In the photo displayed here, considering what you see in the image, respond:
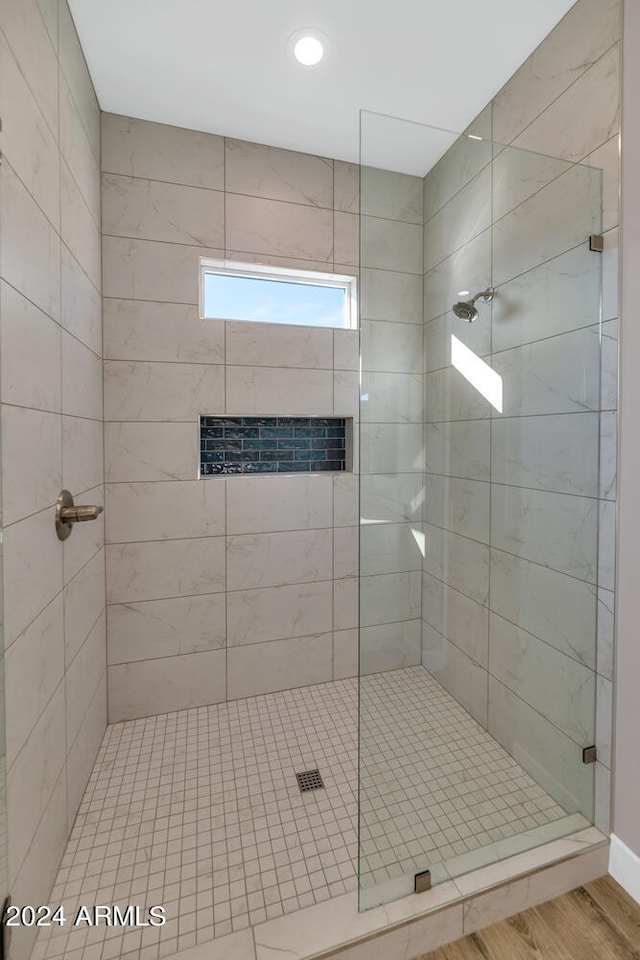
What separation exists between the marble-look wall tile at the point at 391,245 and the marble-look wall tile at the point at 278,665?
1.81m

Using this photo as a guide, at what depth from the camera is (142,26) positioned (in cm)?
151

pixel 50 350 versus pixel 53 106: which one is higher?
pixel 53 106

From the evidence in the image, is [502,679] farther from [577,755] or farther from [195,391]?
[195,391]

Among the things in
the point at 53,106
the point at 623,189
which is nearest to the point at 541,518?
the point at 623,189

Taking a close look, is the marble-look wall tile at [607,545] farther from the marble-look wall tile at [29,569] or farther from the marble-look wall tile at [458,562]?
the marble-look wall tile at [29,569]

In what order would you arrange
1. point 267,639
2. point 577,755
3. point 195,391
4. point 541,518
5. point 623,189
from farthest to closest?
1. point 267,639
2. point 195,391
3. point 541,518
4. point 577,755
5. point 623,189

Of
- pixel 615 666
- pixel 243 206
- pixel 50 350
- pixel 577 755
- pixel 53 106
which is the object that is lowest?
pixel 577 755

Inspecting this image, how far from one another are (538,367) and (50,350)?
5.22 feet

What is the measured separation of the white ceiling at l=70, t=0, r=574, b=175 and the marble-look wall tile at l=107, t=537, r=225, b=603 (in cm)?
174

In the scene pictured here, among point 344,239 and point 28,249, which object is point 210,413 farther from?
point 344,239

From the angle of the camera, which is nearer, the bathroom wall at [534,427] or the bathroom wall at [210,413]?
the bathroom wall at [534,427]

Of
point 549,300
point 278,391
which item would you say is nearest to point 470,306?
point 549,300

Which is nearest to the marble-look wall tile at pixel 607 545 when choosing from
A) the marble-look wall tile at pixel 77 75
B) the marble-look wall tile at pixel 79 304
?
the marble-look wall tile at pixel 79 304

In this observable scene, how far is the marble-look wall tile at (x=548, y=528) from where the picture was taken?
54.4 inches
